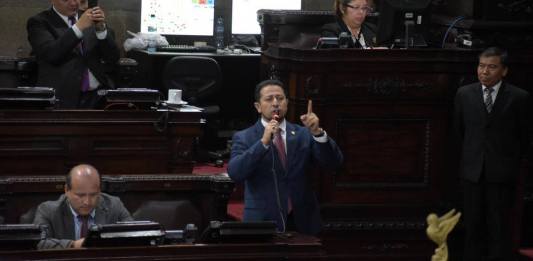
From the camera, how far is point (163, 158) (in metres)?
7.18

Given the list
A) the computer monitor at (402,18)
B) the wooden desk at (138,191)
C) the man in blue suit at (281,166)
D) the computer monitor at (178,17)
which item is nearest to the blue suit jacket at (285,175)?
the man in blue suit at (281,166)

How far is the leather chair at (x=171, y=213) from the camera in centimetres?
626

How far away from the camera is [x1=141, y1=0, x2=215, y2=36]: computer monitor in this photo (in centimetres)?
1026

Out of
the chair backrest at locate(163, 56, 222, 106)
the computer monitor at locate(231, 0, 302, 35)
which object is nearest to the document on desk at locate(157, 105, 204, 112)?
the chair backrest at locate(163, 56, 222, 106)

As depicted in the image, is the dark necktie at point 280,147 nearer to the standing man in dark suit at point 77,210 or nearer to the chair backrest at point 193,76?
the standing man in dark suit at point 77,210

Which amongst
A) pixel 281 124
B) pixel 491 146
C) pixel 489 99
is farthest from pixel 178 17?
pixel 281 124

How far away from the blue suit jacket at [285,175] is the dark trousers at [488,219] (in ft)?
4.73

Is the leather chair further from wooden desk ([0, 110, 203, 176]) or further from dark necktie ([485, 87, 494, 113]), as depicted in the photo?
dark necktie ([485, 87, 494, 113])

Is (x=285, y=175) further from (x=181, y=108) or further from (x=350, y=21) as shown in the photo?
(x=350, y=21)

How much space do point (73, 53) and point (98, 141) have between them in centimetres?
101

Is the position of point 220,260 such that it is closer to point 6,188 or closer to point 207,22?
point 6,188

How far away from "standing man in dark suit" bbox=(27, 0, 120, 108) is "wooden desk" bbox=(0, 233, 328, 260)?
319cm

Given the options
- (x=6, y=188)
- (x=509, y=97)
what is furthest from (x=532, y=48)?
(x=6, y=188)

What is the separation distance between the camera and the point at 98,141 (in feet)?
23.2
